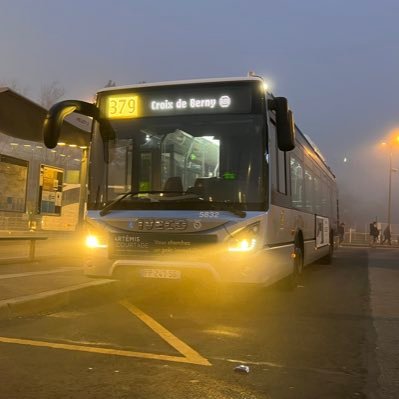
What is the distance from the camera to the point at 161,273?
7.27m

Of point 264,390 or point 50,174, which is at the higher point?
point 50,174

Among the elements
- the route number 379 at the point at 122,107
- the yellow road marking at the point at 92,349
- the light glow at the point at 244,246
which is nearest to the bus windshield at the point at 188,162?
the route number 379 at the point at 122,107

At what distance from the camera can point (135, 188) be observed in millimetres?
7586

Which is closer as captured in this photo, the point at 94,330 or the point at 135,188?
the point at 94,330

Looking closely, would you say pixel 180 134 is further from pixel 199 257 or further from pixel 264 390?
pixel 264 390

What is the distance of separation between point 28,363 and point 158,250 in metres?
2.72

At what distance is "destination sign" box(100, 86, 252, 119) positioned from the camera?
7.50m

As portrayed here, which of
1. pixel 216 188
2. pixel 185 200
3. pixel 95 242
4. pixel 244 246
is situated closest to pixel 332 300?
pixel 244 246

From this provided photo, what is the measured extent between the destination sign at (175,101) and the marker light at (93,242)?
1841 mm

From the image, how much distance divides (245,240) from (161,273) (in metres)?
1.26

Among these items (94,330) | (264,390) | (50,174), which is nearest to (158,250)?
(94,330)

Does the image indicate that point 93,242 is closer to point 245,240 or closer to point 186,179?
point 186,179

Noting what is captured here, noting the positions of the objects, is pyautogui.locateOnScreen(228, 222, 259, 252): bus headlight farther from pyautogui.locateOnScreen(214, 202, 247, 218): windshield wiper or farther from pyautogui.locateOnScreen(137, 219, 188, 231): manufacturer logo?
pyautogui.locateOnScreen(137, 219, 188, 231): manufacturer logo

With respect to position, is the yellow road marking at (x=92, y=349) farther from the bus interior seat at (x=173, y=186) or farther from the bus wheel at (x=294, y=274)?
the bus wheel at (x=294, y=274)
